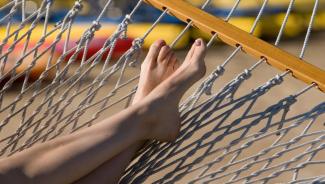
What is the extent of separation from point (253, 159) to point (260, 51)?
0.67 ft

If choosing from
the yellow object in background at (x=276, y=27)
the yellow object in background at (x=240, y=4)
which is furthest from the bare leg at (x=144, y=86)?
the yellow object in background at (x=276, y=27)

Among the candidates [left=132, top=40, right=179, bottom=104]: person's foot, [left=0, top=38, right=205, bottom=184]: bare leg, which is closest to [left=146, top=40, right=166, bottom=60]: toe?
[left=132, top=40, right=179, bottom=104]: person's foot

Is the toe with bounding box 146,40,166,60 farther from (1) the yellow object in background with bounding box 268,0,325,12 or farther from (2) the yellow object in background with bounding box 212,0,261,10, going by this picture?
(1) the yellow object in background with bounding box 268,0,325,12

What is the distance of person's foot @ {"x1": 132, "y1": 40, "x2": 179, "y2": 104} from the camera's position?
4.91 feet

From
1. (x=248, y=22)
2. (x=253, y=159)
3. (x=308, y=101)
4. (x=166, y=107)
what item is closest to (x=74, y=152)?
(x=166, y=107)

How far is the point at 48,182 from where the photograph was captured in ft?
4.31

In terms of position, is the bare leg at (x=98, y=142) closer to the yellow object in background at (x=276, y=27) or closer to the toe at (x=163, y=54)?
the toe at (x=163, y=54)

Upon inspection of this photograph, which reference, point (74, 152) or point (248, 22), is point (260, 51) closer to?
point (74, 152)

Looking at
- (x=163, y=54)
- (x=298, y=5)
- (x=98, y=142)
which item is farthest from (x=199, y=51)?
(x=298, y=5)

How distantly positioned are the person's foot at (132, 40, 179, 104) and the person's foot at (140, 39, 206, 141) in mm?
39

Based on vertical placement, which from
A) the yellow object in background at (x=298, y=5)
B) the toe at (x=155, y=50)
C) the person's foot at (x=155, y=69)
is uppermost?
the yellow object in background at (x=298, y=5)

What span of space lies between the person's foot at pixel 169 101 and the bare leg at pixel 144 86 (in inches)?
1.6

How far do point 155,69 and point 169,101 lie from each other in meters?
0.11

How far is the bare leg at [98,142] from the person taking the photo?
1.31m
